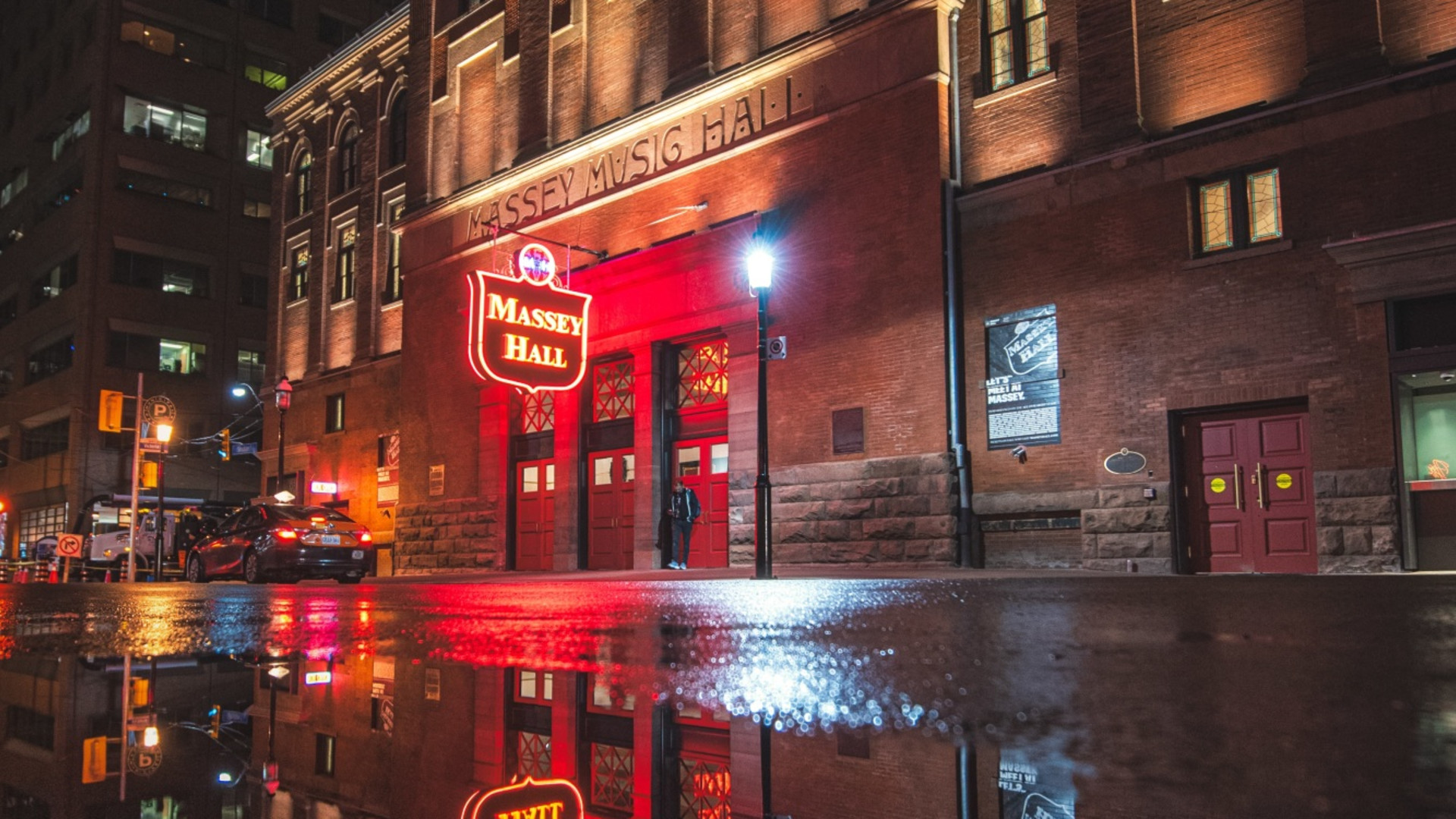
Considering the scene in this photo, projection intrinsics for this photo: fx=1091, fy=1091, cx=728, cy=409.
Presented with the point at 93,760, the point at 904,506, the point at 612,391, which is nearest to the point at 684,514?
the point at 904,506

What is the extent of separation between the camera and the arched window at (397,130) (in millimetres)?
34969

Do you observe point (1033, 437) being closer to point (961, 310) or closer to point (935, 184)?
point (961, 310)

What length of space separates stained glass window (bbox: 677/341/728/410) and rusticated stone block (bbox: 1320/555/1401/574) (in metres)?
11.9

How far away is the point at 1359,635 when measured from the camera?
4.48 meters

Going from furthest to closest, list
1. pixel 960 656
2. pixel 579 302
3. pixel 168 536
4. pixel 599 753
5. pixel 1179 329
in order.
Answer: pixel 168 536 → pixel 579 302 → pixel 1179 329 → pixel 960 656 → pixel 599 753

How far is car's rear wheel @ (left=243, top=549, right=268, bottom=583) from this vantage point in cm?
2155

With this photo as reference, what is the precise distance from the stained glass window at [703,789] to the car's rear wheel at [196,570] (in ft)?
79.3

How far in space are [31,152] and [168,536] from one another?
35.1 m

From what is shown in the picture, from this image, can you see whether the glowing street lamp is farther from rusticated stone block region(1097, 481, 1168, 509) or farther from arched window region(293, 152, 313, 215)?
arched window region(293, 152, 313, 215)

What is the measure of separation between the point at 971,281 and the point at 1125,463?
4.39 meters

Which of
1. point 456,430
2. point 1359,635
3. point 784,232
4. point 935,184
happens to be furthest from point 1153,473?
point 456,430

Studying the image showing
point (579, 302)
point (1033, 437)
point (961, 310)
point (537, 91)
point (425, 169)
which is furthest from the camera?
point (425, 169)

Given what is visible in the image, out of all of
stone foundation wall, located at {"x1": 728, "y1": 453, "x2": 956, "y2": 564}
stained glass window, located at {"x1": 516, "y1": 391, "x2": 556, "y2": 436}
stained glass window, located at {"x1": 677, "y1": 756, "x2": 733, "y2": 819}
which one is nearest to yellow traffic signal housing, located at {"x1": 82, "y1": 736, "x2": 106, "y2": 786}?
stained glass window, located at {"x1": 677, "y1": 756, "x2": 733, "y2": 819}

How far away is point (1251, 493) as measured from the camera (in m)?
16.5
